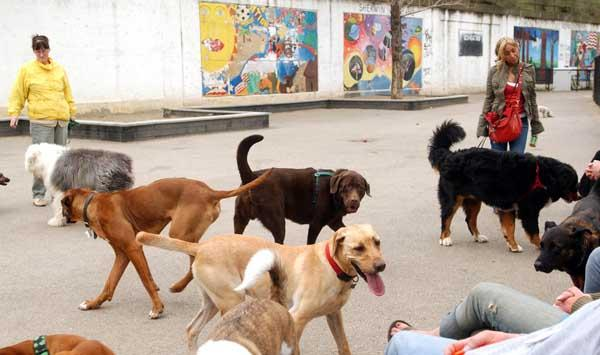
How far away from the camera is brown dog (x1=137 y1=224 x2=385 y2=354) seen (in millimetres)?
3814

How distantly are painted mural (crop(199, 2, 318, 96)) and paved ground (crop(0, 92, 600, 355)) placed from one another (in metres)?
11.1

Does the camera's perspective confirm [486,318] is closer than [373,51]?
Yes

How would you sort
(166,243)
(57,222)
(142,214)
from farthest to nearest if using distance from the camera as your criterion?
(57,222)
(142,214)
(166,243)

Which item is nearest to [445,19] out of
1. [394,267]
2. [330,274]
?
[394,267]

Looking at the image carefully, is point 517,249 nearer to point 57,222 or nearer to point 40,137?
point 57,222

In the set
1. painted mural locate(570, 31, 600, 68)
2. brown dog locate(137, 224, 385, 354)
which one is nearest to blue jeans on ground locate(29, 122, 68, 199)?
brown dog locate(137, 224, 385, 354)

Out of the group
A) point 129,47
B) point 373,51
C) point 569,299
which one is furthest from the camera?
point 373,51

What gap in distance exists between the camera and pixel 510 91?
7.76 meters

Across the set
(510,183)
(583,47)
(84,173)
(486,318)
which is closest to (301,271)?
(486,318)

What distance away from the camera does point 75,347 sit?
3258 millimetres

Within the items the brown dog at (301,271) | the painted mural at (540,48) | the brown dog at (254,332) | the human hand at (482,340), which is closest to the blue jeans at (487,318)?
the human hand at (482,340)

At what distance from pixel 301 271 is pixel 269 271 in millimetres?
242

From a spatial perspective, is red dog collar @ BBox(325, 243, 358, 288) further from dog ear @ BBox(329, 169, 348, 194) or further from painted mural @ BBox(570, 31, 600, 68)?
painted mural @ BBox(570, 31, 600, 68)

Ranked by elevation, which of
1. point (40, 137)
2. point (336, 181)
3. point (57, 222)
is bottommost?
point (57, 222)
